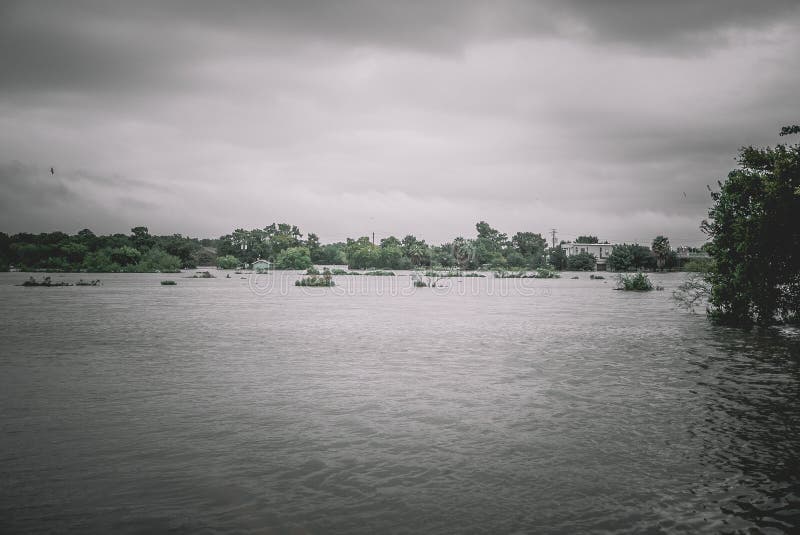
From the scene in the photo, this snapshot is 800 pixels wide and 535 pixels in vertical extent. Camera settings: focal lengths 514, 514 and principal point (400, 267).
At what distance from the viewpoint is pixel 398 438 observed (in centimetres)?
1030

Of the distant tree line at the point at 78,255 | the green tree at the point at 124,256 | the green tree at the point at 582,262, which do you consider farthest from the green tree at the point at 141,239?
the green tree at the point at 582,262

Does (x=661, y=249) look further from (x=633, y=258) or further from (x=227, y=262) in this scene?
(x=227, y=262)

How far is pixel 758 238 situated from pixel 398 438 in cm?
2387

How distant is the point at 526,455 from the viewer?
9.32 metres

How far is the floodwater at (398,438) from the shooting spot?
7043 millimetres

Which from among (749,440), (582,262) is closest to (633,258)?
(582,262)

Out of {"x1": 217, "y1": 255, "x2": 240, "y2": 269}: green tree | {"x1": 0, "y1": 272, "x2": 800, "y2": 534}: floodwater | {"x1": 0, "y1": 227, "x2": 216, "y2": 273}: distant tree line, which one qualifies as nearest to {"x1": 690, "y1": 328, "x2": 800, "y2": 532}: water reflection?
{"x1": 0, "y1": 272, "x2": 800, "y2": 534}: floodwater

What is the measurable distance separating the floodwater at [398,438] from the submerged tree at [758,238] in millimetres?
5661

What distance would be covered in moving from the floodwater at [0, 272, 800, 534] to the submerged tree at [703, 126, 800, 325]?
18.6ft

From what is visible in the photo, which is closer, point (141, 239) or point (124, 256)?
point (124, 256)

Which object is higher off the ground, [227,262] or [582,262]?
[582,262]

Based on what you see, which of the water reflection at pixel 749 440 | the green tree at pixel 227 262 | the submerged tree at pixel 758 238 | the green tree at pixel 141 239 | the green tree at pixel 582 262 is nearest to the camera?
the water reflection at pixel 749 440

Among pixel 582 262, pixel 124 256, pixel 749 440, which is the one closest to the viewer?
pixel 749 440

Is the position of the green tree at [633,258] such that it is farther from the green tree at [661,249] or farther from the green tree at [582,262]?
the green tree at [582,262]
